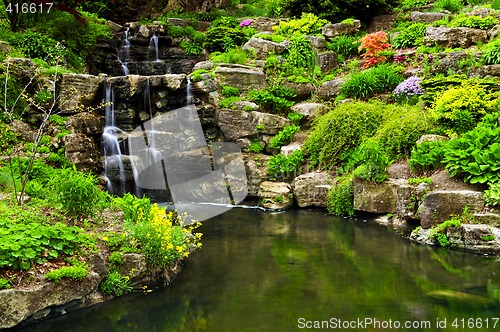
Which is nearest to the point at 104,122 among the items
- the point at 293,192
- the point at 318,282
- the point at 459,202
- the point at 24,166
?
the point at 24,166

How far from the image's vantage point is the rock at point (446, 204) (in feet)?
31.8

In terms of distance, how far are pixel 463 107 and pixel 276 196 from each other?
18.7 feet

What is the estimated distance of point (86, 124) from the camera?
14.0 metres

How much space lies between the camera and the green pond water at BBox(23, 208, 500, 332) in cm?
631

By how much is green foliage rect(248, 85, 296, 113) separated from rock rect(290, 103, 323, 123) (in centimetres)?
41

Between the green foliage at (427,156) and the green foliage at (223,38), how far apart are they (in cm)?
1092

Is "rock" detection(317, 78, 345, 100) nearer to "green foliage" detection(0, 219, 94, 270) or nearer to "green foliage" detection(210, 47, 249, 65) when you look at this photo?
"green foliage" detection(210, 47, 249, 65)

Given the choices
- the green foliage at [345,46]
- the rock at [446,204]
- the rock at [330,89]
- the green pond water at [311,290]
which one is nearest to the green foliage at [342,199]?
the green pond water at [311,290]

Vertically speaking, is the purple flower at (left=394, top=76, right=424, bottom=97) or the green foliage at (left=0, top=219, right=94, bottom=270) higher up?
the purple flower at (left=394, top=76, right=424, bottom=97)

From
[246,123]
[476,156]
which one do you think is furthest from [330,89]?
[476,156]

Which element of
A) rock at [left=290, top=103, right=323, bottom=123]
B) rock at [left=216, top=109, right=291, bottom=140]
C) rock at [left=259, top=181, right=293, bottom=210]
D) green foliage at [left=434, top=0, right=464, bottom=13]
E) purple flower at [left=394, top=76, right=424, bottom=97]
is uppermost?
green foliage at [left=434, top=0, right=464, bottom=13]

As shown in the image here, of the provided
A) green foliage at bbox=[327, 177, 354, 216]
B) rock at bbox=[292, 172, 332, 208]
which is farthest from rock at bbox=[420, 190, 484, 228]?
rock at bbox=[292, 172, 332, 208]

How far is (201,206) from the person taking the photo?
576 inches

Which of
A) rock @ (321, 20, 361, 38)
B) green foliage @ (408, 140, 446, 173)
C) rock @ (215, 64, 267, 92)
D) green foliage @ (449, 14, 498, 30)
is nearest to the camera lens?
green foliage @ (408, 140, 446, 173)
